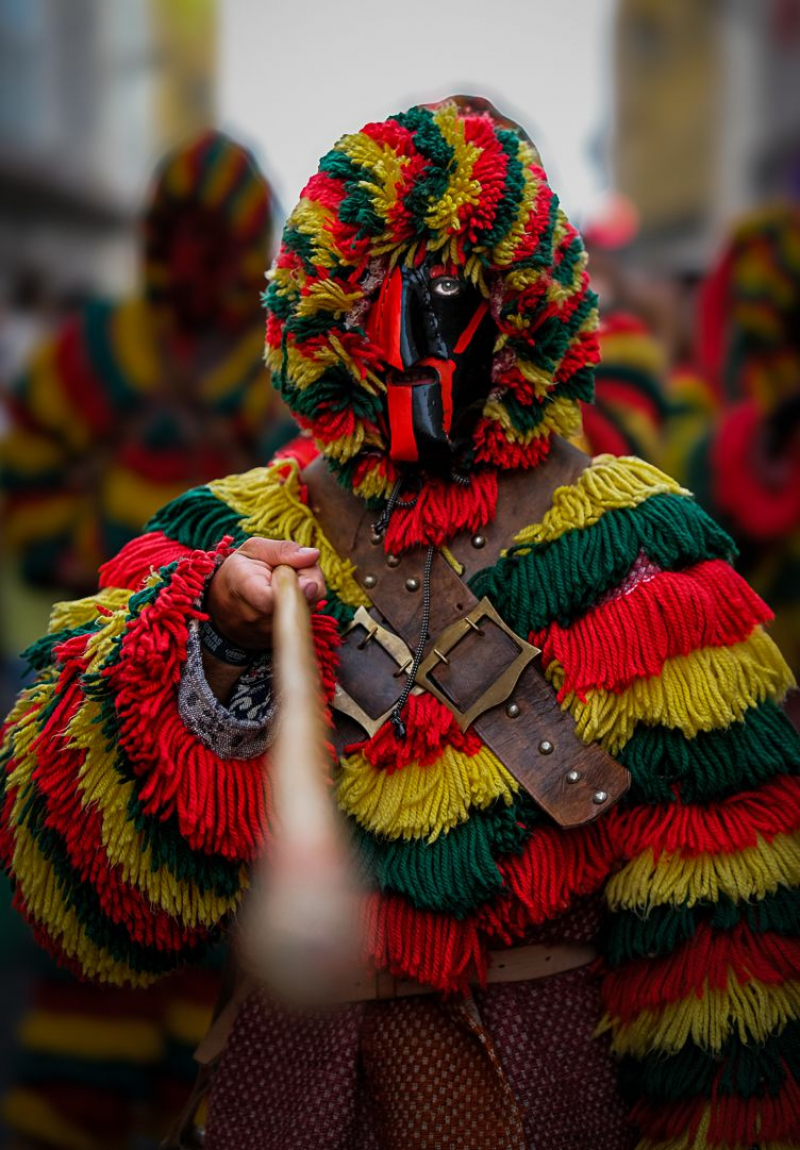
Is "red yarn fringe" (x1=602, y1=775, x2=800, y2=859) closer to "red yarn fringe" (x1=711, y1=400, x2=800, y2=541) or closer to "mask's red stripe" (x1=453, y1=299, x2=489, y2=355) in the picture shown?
"mask's red stripe" (x1=453, y1=299, x2=489, y2=355)

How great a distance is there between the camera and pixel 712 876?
1651 millimetres

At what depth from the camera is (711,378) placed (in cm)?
511

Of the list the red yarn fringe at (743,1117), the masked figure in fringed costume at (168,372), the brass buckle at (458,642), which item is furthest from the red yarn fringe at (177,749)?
the masked figure in fringed costume at (168,372)

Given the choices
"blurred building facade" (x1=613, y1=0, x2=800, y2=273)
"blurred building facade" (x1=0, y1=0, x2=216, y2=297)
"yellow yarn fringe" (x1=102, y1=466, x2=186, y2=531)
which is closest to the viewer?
"yellow yarn fringe" (x1=102, y1=466, x2=186, y2=531)

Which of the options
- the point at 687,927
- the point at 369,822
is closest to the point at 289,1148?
the point at 369,822

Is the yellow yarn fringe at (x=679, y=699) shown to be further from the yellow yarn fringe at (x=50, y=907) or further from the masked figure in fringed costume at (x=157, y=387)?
the masked figure in fringed costume at (x=157, y=387)

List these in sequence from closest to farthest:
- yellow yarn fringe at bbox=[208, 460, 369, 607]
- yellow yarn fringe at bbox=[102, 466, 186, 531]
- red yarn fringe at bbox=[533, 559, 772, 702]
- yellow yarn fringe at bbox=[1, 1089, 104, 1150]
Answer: red yarn fringe at bbox=[533, 559, 772, 702] < yellow yarn fringe at bbox=[208, 460, 369, 607] < yellow yarn fringe at bbox=[1, 1089, 104, 1150] < yellow yarn fringe at bbox=[102, 466, 186, 531]

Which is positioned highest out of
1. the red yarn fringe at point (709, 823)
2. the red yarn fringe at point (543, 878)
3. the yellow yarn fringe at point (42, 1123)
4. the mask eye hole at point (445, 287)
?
the mask eye hole at point (445, 287)

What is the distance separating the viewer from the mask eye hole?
1.67 meters

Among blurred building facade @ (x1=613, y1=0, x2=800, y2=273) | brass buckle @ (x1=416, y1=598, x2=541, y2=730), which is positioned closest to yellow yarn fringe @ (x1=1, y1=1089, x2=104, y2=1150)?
brass buckle @ (x1=416, y1=598, x2=541, y2=730)

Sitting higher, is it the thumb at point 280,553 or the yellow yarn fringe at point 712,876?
the thumb at point 280,553

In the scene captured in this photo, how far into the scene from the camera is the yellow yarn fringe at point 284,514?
5.74 feet

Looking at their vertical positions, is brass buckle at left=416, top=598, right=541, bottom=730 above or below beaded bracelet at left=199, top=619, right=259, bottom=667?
below

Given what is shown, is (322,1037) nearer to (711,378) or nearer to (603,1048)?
(603,1048)
